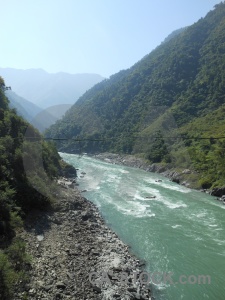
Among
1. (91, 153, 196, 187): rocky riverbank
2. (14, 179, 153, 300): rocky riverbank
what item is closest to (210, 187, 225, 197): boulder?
(91, 153, 196, 187): rocky riverbank

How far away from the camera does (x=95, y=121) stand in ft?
374

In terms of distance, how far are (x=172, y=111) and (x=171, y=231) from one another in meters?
65.7

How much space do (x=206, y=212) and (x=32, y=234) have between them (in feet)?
51.5

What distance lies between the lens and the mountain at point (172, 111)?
49312 mm

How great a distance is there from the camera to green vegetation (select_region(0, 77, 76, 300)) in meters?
12.3

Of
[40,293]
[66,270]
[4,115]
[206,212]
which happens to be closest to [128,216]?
[206,212]

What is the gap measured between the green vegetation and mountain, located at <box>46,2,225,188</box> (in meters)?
19.3

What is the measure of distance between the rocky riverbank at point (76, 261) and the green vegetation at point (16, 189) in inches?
24.9

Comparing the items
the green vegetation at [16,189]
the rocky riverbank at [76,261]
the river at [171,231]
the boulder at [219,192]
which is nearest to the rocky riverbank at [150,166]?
the river at [171,231]

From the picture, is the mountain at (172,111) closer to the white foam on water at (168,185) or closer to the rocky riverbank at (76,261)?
the white foam on water at (168,185)

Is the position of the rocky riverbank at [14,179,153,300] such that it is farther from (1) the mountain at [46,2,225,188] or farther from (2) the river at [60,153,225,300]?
(1) the mountain at [46,2,225,188]

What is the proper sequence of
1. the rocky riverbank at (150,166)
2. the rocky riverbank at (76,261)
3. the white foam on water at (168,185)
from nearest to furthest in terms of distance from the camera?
the rocky riverbank at (76,261), the white foam on water at (168,185), the rocky riverbank at (150,166)

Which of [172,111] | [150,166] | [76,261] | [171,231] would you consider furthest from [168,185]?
[172,111]

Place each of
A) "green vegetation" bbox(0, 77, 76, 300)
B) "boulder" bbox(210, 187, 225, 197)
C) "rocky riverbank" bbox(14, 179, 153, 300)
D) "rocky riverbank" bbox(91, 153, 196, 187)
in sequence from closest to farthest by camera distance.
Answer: "green vegetation" bbox(0, 77, 76, 300) → "rocky riverbank" bbox(14, 179, 153, 300) → "boulder" bbox(210, 187, 225, 197) → "rocky riverbank" bbox(91, 153, 196, 187)
